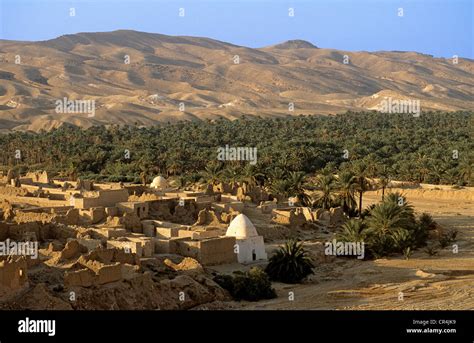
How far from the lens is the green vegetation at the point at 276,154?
130 ft

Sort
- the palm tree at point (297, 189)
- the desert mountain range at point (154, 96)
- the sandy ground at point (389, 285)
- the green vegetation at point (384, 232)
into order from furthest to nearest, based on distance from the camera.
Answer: the desert mountain range at point (154, 96)
the palm tree at point (297, 189)
the green vegetation at point (384, 232)
the sandy ground at point (389, 285)

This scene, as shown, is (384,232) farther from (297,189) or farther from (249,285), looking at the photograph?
(297,189)

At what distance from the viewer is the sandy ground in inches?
771

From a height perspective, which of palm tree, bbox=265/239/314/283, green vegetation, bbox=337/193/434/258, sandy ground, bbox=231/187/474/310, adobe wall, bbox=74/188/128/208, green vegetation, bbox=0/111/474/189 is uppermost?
green vegetation, bbox=0/111/474/189

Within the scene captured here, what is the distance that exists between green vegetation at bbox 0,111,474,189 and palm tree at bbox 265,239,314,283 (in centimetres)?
1037

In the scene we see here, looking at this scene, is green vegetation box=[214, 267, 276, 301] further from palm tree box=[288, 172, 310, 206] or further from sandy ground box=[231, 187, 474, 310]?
palm tree box=[288, 172, 310, 206]

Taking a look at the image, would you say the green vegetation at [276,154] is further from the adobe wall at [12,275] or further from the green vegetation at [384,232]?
the adobe wall at [12,275]

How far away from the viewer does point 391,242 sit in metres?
26.6

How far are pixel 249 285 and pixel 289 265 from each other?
248 cm

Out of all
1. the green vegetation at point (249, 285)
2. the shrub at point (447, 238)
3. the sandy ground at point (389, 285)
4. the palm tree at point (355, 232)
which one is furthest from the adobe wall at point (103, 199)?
the shrub at point (447, 238)

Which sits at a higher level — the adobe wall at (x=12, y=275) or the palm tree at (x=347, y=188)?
the palm tree at (x=347, y=188)

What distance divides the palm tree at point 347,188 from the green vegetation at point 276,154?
1.7 inches

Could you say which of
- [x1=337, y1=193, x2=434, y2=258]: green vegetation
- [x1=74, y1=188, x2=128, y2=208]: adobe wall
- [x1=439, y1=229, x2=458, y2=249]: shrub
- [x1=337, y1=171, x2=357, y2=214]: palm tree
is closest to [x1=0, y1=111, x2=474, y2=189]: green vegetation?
[x1=337, y1=171, x2=357, y2=214]: palm tree
